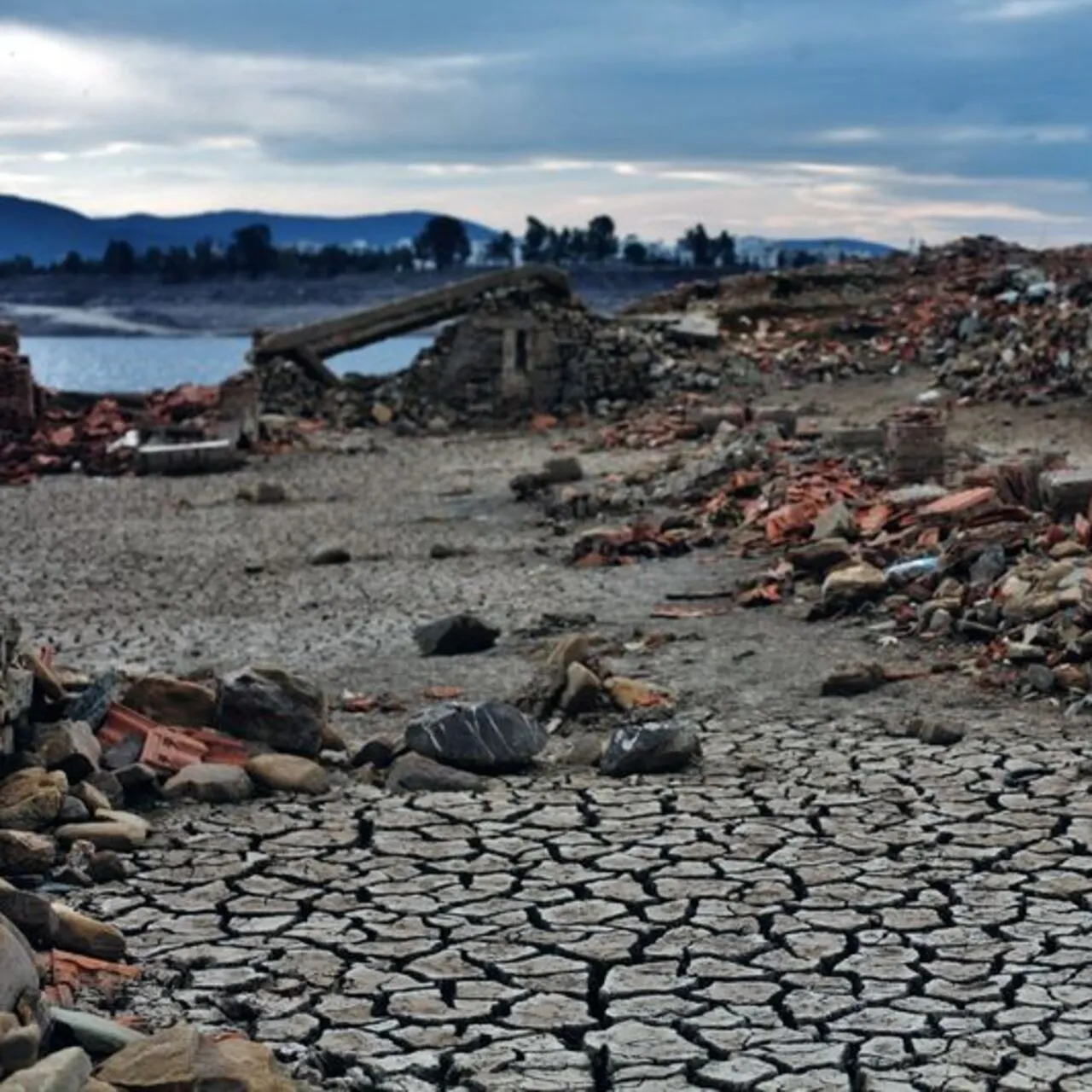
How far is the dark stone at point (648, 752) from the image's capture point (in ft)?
25.5

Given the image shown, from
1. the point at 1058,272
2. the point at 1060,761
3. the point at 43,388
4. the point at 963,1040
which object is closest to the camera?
the point at 963,1040

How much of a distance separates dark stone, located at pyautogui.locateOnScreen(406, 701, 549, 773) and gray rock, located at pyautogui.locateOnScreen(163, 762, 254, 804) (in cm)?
83

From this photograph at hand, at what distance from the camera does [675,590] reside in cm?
1295

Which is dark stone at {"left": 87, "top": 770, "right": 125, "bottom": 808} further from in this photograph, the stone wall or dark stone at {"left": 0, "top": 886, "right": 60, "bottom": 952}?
the stone wall

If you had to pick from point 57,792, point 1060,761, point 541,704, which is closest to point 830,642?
point 541,704

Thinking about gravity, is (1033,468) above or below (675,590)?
above

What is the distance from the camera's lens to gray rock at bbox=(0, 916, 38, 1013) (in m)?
4.50

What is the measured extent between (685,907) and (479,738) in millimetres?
2031

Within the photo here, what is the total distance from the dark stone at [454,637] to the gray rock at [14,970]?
247 inches

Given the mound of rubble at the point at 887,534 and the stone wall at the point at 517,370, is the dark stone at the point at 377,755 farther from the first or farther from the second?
the stone wall at the point at 517,370

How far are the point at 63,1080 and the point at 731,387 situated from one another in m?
23.7

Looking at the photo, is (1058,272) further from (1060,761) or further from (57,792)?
(57,792)

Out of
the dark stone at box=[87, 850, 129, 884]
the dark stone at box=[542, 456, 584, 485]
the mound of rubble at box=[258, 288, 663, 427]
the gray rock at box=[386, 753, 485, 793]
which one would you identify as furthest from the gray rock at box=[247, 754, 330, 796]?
the mound of rubble at box=[258, 288, 663, 427]

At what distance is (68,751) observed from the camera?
719 centimetres
